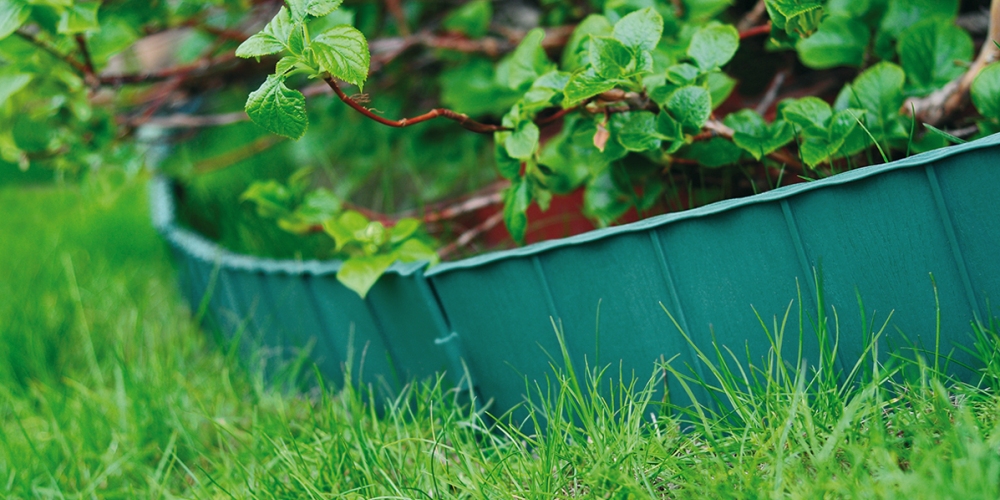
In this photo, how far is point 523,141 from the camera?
3.48ft

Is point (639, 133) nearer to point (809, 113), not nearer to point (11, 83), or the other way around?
point (809, 113)

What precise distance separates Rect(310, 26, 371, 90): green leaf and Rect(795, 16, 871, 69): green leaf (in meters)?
0.73

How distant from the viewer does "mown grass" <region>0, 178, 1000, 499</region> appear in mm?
772

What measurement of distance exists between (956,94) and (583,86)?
2.02ft

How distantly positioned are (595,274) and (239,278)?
101 cm

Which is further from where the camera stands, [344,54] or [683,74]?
[683,74]

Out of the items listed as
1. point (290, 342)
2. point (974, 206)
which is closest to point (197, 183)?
point (290, 342)

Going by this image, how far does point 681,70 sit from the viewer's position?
1044 mm

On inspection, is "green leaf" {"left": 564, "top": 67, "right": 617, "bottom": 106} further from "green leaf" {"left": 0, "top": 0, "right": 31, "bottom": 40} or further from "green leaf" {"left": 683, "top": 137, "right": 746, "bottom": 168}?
"green leaf" {"left": 0, "top": 0, "right": 31, "bottom": 40}

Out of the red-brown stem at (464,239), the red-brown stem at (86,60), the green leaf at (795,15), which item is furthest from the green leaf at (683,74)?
the red-brown stem at (86,60)

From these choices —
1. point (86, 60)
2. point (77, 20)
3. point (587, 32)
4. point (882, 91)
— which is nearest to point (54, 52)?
point (86, 60)

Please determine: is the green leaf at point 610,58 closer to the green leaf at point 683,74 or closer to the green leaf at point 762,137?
the green leaf at point 683,74

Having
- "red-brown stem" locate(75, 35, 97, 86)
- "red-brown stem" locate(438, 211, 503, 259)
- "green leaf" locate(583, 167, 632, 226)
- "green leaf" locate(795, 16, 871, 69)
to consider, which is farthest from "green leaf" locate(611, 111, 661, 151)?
"red-brown stem" locate(75, 35, 97, 86)

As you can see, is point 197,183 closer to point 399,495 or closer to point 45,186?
point 45,186
